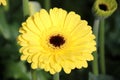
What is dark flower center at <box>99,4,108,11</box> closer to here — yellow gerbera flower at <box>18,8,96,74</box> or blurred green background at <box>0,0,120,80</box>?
yellow gerbera flower at <box>18,8,96,74</box>

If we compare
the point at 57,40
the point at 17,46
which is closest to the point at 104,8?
the point at 57,40

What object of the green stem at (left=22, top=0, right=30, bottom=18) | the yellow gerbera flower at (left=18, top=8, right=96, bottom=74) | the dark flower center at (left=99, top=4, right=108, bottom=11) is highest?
the dark flower center at (left=99, top=4, right=108, bottom=11)

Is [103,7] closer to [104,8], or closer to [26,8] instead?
[104,8]

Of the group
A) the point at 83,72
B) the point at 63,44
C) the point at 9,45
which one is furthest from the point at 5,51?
the point at 63,44

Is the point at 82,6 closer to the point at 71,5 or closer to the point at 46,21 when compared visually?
the point at 71,5

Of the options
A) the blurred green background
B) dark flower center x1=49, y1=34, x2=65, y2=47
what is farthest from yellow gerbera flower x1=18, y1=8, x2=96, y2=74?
the blurred green background

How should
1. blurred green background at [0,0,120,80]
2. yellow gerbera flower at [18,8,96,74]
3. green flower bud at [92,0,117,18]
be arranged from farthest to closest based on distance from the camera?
blurred green background at [0,0,120,80] → green flower bud at [92,0,117,18] → yellow gerbera flower at [18,8,96,74]
